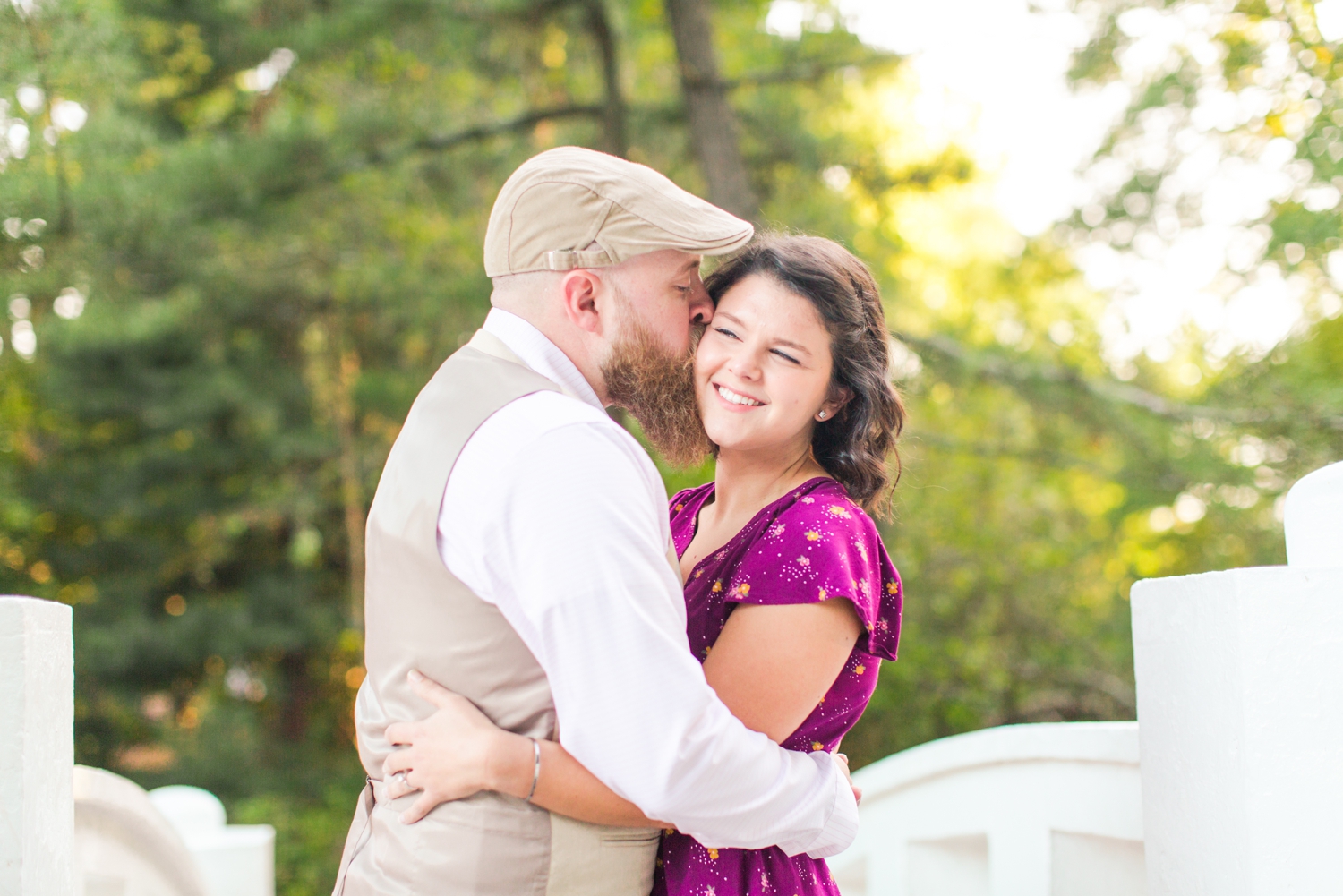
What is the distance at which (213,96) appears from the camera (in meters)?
8.73

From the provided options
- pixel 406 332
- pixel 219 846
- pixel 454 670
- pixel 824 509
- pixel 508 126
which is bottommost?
pixel 219 846

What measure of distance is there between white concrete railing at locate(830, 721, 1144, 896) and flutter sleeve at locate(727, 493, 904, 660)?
22.7 inches

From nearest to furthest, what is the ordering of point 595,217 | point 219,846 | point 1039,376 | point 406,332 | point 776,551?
point 595,217 → point 776,551 → point 219,846 → point 1039,376 → point 406,332

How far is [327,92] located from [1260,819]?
6.83 meters

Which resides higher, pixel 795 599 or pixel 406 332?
pixel 406 332

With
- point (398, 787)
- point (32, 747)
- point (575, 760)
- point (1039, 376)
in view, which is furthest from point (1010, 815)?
point (1039, 376)

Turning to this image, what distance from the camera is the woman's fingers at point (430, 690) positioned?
138cm

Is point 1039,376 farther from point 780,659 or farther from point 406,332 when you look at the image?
point 780,659

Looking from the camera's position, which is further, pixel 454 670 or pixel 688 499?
pixel 688 499

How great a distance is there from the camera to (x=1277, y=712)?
1.37 m

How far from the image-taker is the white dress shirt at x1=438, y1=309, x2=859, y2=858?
124cm

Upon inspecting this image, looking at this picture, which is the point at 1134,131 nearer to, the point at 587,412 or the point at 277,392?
the point at 587,412

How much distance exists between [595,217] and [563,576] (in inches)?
22.9

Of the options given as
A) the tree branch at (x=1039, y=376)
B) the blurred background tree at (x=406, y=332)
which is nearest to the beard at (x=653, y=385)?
the blurred background tree at (x=406, y=332)
